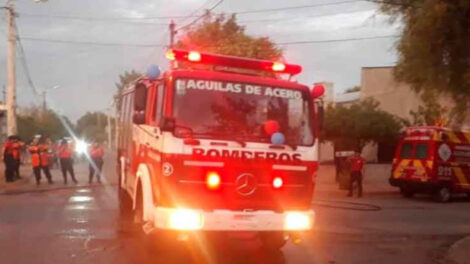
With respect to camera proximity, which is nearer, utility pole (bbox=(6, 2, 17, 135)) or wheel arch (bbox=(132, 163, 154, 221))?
wheel arch (bbox=(132, 163, 154, 221))

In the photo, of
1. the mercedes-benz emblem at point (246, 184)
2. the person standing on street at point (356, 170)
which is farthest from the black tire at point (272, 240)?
the person standing on street at point (356, 170)

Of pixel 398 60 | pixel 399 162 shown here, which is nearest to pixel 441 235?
pixel 398 60

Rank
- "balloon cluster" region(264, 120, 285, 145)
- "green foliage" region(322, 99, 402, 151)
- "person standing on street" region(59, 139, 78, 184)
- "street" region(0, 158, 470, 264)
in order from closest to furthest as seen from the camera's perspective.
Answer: "balloon cluster" region(264, 120, 285, 145) < "street" region(0, 158, 470, 264) < "person standing on street" region(59, 139, 78, 184) < "green foliage" region(322, 99, 402, 151)

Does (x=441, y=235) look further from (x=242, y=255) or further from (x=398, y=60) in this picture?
(x=242, y=255)

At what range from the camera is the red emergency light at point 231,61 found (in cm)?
1013

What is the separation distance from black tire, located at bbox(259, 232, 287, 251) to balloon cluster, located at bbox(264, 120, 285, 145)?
1.39m

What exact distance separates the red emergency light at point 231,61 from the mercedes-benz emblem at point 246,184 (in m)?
1.71

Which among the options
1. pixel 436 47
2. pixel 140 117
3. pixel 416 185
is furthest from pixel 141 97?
pixel 416 185

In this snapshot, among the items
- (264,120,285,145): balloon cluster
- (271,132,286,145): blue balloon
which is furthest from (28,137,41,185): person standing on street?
(271,132,286,145): blue balloon

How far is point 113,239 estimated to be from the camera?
12.1 m

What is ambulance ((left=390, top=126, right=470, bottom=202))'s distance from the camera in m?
23.7

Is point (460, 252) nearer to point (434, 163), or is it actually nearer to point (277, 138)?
point (277, 138)

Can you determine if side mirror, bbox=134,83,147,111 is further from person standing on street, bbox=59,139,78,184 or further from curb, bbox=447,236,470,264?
person standing on street, bbox=59,139,78,184

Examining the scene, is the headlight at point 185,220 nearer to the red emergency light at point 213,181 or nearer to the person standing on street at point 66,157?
the red emergency light at point 213,181
